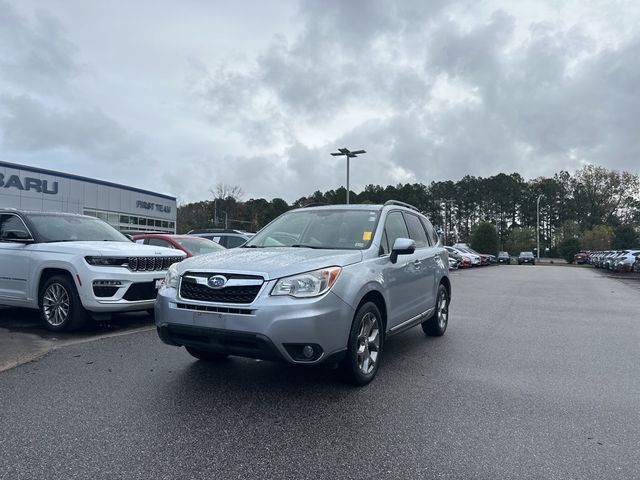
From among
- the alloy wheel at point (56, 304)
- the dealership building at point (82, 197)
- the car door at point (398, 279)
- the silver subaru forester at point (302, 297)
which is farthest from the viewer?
the dealership building at point (82, 197)

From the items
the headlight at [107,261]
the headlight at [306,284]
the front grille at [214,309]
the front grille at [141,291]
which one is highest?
the headlight at [107,261]

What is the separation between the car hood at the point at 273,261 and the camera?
415 cm

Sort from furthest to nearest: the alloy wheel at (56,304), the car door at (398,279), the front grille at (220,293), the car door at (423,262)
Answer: the alloy wheel at (56,304)
the car door at (423,262)
the car door at (398,279)
the front grille at (220,293)

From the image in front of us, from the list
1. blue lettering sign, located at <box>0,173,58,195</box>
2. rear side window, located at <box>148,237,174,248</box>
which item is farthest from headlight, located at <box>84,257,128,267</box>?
blue lettering sign, located at <box>0,173,58,195</box>

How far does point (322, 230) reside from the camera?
18.0 feet

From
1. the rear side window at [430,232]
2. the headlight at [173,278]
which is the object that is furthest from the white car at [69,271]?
the rear side window at [430,232]

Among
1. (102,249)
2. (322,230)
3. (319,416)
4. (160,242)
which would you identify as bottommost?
(319,416)

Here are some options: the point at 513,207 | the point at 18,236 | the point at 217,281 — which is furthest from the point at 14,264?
the point at 513,207

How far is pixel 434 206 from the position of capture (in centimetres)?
10475

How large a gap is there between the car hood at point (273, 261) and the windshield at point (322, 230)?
1.21ft

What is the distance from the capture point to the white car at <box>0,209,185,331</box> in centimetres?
667

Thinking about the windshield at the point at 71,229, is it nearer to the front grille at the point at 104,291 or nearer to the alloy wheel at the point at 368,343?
the front grille at the point at 104,291

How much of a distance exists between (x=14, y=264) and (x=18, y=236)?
1.50ft

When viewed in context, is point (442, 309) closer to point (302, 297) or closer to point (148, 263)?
point (302, 297)
